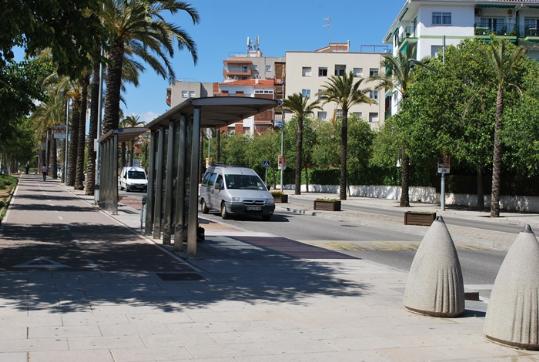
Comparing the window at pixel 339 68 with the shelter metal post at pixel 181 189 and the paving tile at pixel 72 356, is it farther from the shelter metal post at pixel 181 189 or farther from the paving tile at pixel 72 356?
the paving tile at pixel 72 356

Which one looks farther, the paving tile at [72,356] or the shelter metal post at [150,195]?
the shelter metal post at [150,195]

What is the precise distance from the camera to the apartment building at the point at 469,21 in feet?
185

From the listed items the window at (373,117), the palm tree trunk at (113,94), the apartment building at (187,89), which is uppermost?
the apartment building at (187,89)

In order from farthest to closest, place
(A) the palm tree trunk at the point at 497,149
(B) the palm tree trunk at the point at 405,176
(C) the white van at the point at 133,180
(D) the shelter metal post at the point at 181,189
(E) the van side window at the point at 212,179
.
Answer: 1. (C) the white van at the point at 133,180
2. (B) the palm tree trunk at the point at 405,176
3. (A) the palm tree trunk at the point at 497,149
4. (E) the van side window at the point at 212,179
5. (D) the shelter metal post at the point at 181,189

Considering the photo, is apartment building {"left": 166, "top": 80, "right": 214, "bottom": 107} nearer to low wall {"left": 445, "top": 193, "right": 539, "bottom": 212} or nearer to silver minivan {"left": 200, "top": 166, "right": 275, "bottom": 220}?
low wall {"left": 445, "top": 193, "right": 539, "bottom": 212}

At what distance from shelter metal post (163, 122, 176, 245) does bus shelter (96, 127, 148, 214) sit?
4.29m

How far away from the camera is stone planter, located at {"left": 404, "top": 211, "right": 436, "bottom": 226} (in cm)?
2039

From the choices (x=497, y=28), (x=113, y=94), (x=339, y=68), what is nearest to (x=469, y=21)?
(x=497, y=28)

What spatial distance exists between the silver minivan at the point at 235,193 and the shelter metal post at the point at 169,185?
29.7ft

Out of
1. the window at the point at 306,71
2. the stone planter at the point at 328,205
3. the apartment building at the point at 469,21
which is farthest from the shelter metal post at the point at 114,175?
the window at the point at 306,71

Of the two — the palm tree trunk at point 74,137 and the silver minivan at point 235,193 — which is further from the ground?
the palm tree trunk at point 74,137

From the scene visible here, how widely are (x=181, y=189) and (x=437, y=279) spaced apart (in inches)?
239

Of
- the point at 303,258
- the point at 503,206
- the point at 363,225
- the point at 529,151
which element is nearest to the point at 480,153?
the point at 529,151

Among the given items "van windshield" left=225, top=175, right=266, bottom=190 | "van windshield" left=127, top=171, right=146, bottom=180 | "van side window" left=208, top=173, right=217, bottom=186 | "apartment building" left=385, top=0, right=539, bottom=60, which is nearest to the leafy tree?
"van windshield" left=225, top=175, right=266, bottom=190
